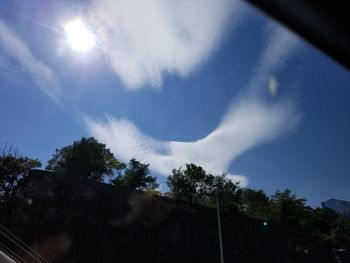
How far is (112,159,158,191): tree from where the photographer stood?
38281 millimetres

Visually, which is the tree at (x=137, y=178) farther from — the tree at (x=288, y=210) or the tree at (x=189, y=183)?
the tree at (x=288, y=210)

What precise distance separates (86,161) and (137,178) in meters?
6.24

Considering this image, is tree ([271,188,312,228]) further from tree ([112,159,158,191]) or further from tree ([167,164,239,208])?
tree ([112,159,158,191])

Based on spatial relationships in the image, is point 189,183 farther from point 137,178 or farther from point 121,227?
point 121,227

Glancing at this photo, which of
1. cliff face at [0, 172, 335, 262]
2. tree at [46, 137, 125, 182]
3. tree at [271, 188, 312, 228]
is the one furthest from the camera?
tree at [271, 188, 312, 228]

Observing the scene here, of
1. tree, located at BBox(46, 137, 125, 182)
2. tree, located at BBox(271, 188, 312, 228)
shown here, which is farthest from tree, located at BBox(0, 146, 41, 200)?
tree, located at BBox(271, 188, 312, 228)

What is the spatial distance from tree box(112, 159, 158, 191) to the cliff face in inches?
194

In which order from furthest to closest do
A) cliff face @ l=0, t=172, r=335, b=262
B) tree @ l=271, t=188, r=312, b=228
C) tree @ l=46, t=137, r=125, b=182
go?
tree @ l=271, t=188, r=312, b=228, tree @ l=46, t=137, r=125, b=182, cliff face @ l=0, t=172, r=335, b=262

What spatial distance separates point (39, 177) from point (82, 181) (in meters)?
3.74

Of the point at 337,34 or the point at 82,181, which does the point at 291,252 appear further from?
the point at 337,34

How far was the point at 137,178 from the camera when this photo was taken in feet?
127

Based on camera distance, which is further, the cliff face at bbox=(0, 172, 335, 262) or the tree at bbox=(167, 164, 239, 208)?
the tree at bbox=(167, 164, 239, 208)


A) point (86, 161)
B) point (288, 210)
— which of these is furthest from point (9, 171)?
point (288, 210)

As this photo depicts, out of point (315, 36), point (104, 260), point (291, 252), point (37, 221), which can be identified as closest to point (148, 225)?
point (104, 260)
